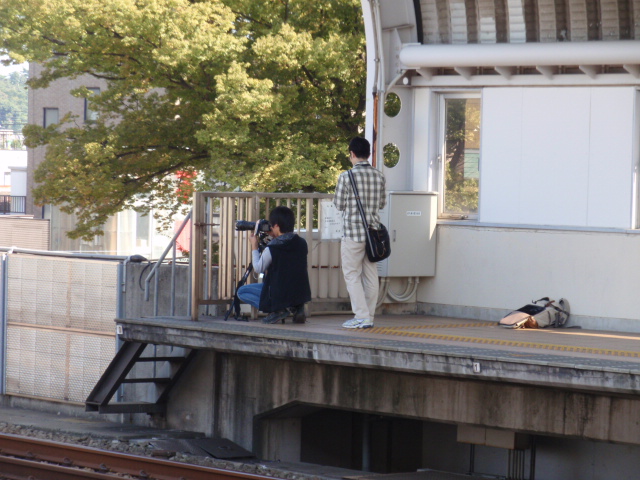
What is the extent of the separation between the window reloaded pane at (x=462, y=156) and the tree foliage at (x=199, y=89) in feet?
22.0

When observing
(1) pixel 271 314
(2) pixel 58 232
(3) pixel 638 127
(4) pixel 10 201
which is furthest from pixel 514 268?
(4) pixel 10 201

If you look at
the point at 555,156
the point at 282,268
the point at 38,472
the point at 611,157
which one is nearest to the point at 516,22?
the point at 555,156

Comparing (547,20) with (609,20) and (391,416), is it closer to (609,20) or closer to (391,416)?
(609,20)

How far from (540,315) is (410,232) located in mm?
1880

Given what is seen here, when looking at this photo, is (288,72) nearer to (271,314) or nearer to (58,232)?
(271,314)

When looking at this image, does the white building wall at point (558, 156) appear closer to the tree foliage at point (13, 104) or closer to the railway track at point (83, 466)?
the railway track at point (83, 466)

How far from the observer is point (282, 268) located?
10.6 metres

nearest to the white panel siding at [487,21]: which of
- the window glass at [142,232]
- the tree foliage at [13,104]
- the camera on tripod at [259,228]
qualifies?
the camera on tripod at [259,228]

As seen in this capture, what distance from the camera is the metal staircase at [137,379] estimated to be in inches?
458

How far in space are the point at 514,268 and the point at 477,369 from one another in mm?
3434

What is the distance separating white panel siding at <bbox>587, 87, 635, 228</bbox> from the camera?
10883 millimetres

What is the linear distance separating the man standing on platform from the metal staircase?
2.42 m

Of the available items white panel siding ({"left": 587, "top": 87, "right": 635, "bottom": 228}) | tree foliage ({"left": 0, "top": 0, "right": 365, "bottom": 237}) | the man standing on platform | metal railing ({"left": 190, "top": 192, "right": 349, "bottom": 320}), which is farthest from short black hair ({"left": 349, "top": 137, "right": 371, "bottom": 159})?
tree foliage ({"left": 0, "top": 0, "right": 365, "bottom": 237})

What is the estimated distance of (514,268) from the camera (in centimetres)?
1153
